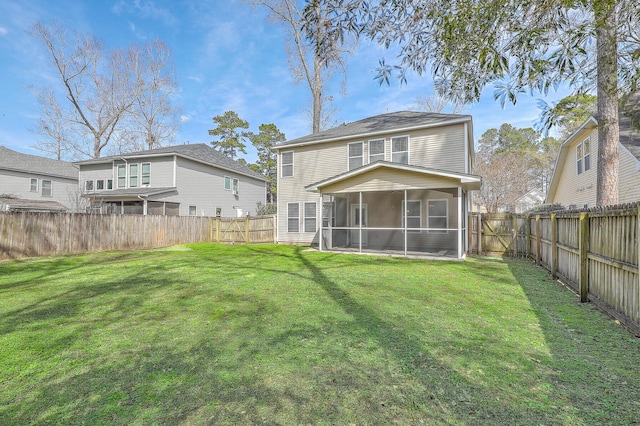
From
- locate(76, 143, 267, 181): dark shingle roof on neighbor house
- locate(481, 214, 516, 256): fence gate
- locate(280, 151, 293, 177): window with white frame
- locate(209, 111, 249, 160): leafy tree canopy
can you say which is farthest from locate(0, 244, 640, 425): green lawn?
locate(209, 111, 249, 160): leafy tree canopy

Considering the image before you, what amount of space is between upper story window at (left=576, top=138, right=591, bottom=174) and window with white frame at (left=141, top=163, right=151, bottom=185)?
74.8ft

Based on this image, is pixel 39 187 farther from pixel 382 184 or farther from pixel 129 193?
pixel 382 184

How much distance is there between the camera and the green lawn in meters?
2.10

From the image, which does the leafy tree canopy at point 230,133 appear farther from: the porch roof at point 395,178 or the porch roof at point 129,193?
the porch roof at point 395,178

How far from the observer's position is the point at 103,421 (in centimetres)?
198

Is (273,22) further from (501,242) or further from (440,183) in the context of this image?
(501,242)

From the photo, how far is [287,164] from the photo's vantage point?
1494 cm

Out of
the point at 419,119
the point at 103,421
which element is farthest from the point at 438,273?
the point at 419,119

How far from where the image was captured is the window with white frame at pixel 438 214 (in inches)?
490

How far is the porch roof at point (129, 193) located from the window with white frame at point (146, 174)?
63cm

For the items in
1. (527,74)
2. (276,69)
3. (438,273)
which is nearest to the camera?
(527,74)

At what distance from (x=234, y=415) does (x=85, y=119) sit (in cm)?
3117

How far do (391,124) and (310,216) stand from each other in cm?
557

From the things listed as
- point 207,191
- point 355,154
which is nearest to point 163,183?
point 207,191
